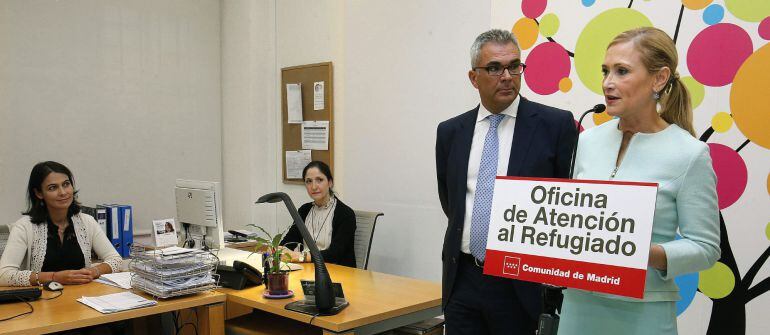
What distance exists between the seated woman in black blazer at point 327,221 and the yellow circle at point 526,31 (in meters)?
1.48

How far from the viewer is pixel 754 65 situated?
2.56m

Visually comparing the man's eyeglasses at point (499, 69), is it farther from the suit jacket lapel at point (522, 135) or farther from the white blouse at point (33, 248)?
the white blouse at point (33, 248)

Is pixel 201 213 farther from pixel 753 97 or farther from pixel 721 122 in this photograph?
pixel 753 97

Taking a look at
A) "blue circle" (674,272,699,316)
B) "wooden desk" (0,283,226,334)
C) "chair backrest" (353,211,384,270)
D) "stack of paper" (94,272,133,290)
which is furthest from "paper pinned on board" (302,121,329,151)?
"blue circle" (674,272,699,316)

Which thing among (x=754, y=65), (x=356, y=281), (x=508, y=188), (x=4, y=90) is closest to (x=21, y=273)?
(x=356, y=281)

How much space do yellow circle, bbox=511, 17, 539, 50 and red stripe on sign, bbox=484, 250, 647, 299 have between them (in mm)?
2146

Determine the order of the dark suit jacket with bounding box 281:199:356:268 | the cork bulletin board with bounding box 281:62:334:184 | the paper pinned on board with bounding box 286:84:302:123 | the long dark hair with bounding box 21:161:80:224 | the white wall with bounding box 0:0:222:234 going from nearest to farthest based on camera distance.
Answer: the long dark hair with bounding box 21:161:80:224
the dark suit jacket with bounding box 281:199:356:268
the white wall with bounding box 0:0:222:234
the cork bulletin board with bounding box 281:62:334:184
the paper pinned on board with bounding box 286:84:302:123

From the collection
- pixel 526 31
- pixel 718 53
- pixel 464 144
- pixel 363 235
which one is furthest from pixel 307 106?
pixel 718 53

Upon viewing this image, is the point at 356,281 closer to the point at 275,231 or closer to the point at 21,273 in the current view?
the point at 21,273

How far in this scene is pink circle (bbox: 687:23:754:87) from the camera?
2.60 m

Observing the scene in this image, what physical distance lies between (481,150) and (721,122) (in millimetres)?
1312

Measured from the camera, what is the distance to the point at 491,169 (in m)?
2.01

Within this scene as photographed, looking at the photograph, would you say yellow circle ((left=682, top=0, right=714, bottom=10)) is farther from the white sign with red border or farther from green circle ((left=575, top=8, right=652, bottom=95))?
the white sign with red border

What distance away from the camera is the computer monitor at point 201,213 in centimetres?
327
